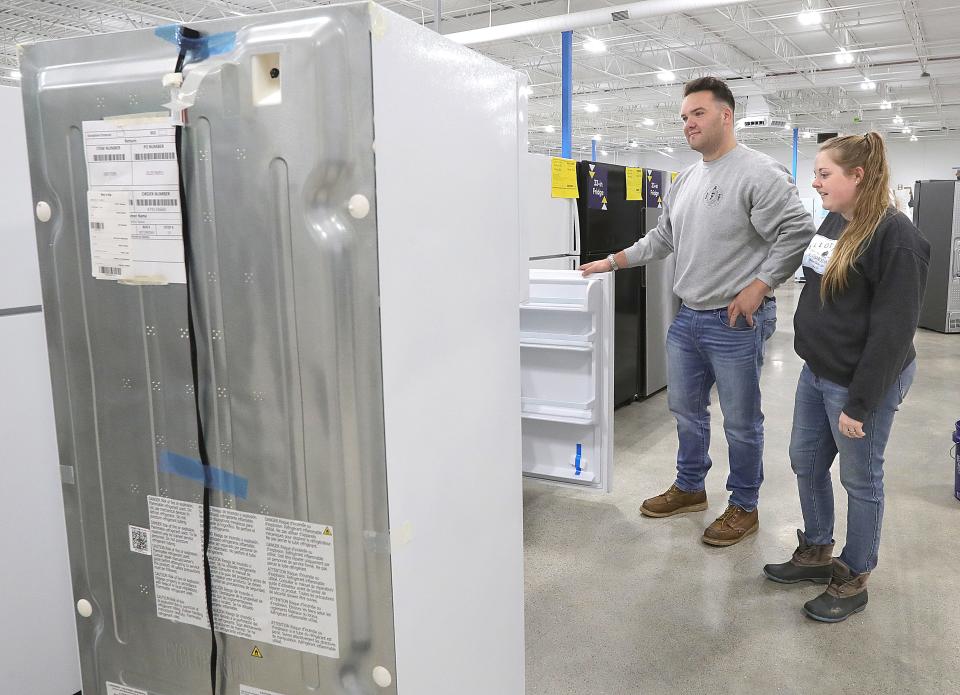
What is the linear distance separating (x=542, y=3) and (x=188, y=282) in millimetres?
9259

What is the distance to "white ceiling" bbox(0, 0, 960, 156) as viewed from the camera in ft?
29.4

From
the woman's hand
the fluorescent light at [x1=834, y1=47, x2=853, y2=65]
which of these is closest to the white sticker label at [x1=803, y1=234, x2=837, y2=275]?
the woman's hand

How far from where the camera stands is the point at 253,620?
3.93ft

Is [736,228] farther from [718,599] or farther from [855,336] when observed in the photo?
[718,599]

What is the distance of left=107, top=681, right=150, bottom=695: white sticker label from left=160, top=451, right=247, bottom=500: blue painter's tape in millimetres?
418

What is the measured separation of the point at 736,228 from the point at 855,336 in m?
0.75

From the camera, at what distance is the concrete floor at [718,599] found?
7.16ft

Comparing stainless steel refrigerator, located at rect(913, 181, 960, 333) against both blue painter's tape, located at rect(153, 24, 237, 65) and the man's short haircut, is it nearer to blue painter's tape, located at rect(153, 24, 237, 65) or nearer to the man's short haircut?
the man's short haircut

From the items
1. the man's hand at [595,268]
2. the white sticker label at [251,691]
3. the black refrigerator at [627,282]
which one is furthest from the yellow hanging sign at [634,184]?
the white sticker label at [251,691]

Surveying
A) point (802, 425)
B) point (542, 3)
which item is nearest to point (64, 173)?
point (802, 425)

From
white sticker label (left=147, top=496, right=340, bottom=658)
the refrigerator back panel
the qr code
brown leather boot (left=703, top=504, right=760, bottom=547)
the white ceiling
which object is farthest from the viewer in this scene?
the white ceiling

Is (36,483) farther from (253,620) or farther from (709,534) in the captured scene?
(709,534)

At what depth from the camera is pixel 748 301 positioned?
109 inches

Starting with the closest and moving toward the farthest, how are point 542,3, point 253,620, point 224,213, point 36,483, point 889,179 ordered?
1. point 224,213
2. point 253,620
3. point 36,483
4. point 889,179
5. point 542,3
